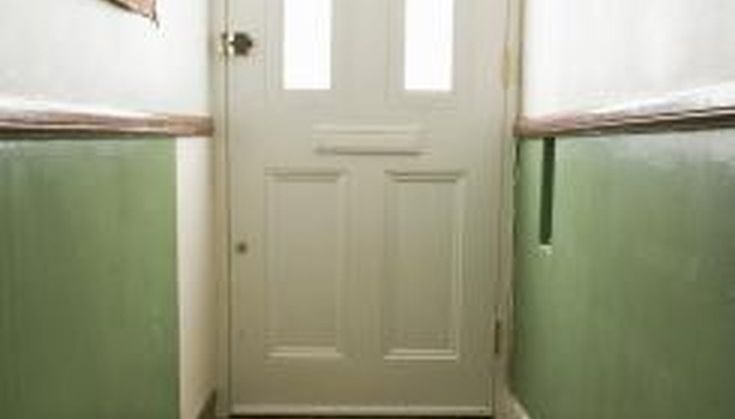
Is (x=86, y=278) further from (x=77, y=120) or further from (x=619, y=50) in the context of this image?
(x=619, y=50)

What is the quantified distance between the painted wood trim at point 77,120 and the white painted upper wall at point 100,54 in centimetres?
2

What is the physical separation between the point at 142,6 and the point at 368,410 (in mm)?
1598

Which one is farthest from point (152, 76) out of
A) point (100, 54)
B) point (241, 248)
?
point (241, 248)

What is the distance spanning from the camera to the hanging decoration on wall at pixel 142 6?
1.83 metres

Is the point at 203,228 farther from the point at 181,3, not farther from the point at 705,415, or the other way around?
the point at 705,415

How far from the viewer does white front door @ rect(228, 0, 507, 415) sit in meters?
2.84

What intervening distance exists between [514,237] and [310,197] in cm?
67

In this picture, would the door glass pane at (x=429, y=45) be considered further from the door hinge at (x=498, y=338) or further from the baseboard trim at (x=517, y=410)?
the baseboard trim at (x=517, y=410)

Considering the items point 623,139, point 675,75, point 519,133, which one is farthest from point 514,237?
point 675,75

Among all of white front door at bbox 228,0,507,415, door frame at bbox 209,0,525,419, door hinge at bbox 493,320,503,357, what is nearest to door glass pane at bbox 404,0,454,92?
white front door at bbox 228,0,507,415

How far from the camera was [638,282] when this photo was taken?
1631 mm

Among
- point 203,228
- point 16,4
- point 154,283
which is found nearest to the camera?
point 16,4

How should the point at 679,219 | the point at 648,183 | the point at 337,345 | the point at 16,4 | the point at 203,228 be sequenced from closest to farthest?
the point at 16,4
the point at 679,219
the point at 648,183
the point at 203,228
the point at 337,345

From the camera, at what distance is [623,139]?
5.61 ft
